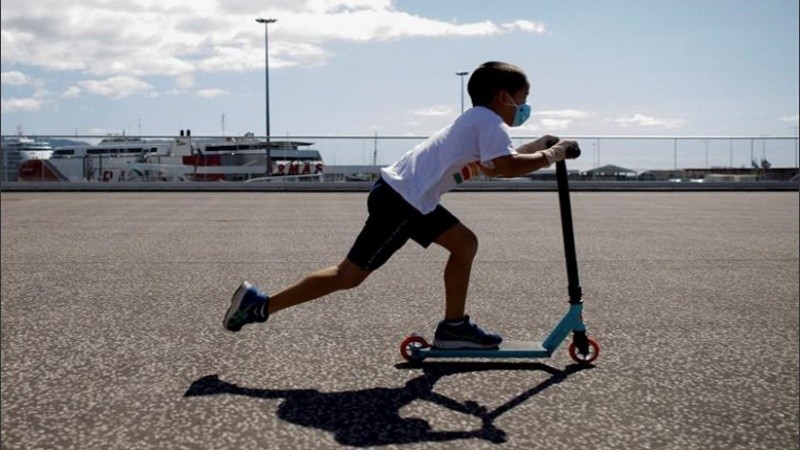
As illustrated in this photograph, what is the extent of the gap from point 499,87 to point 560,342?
53.9 inches

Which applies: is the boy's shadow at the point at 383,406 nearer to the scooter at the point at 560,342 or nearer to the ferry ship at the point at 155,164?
the scooter at the point at 560,342

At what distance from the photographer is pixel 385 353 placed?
3.73m

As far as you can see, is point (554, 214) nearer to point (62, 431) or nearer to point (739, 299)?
point (739, 299)

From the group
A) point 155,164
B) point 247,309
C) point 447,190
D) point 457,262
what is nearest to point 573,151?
point 447,190

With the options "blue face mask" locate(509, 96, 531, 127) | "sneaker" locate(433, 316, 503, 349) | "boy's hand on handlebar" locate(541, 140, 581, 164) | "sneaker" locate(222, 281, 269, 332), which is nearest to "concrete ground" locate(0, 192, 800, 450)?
"sneaker" locate(433, 316, 503, 349)

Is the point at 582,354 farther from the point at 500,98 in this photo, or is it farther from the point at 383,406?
the point at 500,98

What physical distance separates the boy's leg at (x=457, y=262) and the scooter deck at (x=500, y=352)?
0.15 meters

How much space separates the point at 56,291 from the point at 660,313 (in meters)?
3.90

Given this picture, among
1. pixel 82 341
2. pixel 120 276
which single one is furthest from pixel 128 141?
pixel 82 341

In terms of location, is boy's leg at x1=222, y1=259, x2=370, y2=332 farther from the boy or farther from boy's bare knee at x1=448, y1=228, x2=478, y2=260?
boy's bare knee at x1=448, y1=228, x2=478, y2=260

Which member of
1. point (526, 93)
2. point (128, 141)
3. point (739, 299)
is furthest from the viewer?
point (128, 141)

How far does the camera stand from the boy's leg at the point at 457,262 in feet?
9.81

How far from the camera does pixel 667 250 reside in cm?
762

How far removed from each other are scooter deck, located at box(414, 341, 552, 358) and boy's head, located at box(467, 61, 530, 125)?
1221mm
